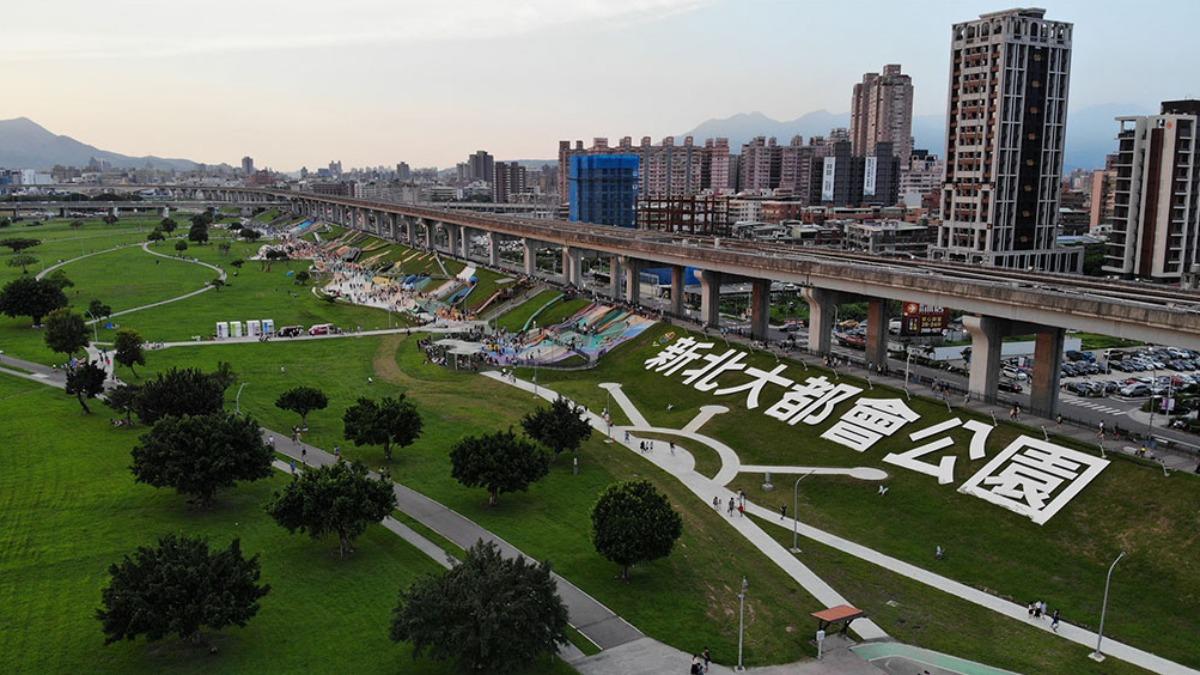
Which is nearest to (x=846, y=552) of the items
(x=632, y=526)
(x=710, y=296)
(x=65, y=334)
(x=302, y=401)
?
(x=632, y=526)

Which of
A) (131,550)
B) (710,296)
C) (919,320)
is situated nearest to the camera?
(131,550)

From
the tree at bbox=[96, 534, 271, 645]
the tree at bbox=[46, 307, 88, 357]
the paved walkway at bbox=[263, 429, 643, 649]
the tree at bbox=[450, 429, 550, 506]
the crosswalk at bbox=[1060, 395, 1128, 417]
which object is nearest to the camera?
the tree at bbox=[96, 534, 271, 645]

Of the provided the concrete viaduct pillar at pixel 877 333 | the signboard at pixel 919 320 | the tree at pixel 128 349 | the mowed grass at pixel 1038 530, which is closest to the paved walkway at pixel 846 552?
the mowed grass at pixel 1038 530

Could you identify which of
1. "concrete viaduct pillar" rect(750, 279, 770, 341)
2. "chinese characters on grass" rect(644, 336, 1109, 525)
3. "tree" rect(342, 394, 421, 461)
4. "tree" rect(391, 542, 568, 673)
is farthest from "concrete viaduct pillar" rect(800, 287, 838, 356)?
"tree" rect(391, 542, 568, 673)

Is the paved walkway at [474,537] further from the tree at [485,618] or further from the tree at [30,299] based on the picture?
the tree at [30,299]

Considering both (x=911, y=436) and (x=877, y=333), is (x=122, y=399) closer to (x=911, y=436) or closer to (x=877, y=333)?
(x=911, y=436)

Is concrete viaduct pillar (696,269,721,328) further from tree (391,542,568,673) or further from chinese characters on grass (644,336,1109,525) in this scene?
tree (391,542,568,673)

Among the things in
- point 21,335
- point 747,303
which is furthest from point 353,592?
point 747,303
